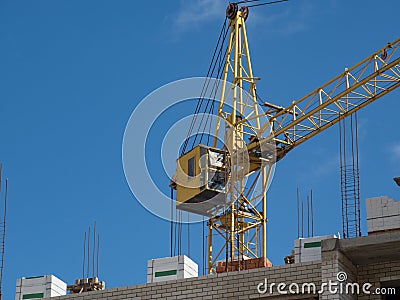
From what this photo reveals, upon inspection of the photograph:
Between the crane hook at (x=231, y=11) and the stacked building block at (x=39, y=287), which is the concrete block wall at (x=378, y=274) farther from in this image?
the crane hook at (x=231, y=11)

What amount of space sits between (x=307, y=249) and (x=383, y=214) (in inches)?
113

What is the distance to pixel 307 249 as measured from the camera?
36.8m

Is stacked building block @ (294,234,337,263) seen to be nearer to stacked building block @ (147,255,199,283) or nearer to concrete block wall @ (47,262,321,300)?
concrete block wall @ (47,262,321,300)

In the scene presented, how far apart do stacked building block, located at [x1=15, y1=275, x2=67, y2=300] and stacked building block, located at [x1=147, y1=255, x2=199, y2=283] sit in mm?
3316

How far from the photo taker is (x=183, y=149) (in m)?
60.0

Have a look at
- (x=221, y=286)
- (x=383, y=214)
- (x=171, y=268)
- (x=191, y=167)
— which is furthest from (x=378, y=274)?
(x=191, y=167)

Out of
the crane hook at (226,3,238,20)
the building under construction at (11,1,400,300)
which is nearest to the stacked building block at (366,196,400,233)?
the building under construction at (11,1,400,300)

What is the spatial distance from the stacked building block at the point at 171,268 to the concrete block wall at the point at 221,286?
4.80 ft

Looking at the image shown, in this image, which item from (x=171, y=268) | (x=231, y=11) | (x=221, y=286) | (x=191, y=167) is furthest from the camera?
(x=231, y=11)

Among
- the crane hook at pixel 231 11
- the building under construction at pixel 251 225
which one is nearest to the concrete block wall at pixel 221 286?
the building under construction at pixel 251 225

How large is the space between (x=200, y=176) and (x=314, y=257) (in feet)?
71.4

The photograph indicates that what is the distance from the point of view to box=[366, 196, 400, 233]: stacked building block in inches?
1388
